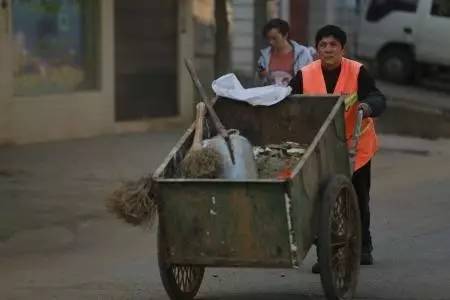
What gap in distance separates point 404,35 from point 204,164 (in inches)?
514

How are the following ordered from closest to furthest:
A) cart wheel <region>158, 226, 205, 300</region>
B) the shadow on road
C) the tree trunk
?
cart wheel <region>158, 226, 205, 300</region>
the shadow on road
the tree trunk

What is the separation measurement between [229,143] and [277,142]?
0.78m

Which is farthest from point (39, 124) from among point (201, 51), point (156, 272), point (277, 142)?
point (277, 142)

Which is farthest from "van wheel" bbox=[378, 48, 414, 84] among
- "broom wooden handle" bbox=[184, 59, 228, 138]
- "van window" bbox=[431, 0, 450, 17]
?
"broom wooden handle" bbox=[184, 59, 228, 138]

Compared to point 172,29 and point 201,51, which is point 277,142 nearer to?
point 172,29

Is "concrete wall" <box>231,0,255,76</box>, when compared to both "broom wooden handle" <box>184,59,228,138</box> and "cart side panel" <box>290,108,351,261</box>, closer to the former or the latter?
"cart side panel" <box>290,108,351,261</box>

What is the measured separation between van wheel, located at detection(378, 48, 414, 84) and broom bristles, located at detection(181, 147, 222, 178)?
517 inches

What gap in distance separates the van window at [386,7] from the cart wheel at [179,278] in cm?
1257

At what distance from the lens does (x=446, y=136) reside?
605 inches

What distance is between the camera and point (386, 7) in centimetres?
1848

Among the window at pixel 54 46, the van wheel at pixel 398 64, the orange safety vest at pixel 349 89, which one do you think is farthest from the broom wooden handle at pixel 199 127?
the van wheel at pixel 398 64

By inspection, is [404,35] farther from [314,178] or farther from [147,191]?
[147,191]

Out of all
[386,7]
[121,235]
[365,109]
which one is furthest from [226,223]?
[386,7]

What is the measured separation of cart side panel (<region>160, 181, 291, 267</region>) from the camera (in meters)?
5.68
